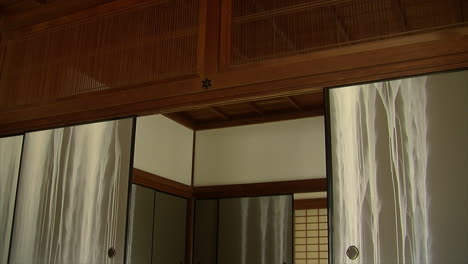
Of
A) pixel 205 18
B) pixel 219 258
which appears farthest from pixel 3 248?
pixel 219 258

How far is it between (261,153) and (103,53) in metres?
2.56

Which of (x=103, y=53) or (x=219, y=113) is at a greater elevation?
(x=219, y=113)

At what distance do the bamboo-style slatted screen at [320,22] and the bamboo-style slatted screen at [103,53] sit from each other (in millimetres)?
338

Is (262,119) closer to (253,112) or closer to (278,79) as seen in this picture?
(253,112)

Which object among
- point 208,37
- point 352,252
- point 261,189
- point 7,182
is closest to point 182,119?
point 261,189

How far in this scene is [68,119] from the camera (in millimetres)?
3572

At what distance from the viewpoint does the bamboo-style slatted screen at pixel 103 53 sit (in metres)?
3.29

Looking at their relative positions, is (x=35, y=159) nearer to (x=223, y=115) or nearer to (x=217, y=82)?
(x=217, y=82)

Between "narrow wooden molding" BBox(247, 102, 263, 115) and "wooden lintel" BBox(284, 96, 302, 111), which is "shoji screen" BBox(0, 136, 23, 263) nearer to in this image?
"narrow wooden molding" BBox(247, 102, 263, 115)

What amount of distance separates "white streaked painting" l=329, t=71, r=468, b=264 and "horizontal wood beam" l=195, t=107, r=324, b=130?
2.91m

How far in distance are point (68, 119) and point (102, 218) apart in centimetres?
78

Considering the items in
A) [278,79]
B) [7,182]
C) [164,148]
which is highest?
[164,148]

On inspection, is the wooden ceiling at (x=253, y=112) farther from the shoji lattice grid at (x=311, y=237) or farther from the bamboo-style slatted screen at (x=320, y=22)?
the bamboo-style slatted screen at (x=320, y=22)

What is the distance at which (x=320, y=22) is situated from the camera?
2.88 meters
